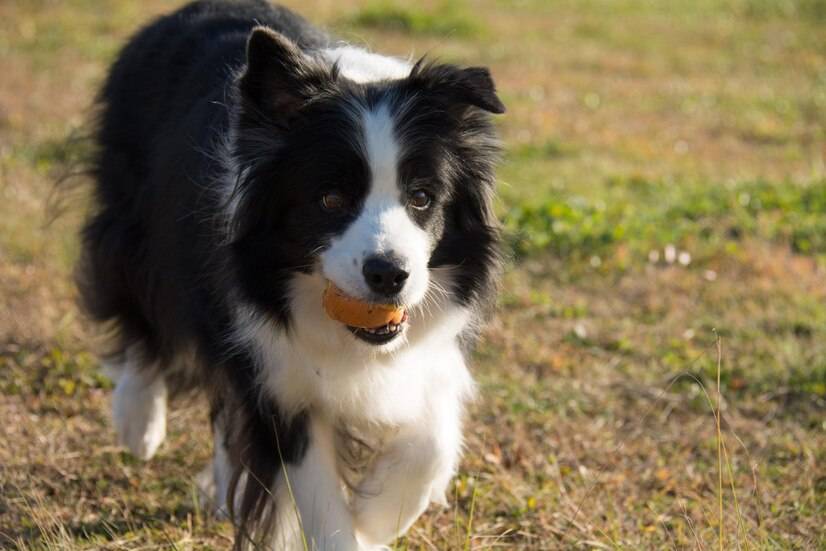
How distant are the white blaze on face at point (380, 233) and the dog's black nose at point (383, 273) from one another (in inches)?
0.6

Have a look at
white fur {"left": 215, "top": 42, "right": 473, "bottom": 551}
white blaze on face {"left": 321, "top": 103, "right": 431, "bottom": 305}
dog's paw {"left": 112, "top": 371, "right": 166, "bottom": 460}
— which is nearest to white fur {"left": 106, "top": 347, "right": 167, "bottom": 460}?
dog's paw {"left": 112, "top": 371, "right": 166, "bottom": 460}

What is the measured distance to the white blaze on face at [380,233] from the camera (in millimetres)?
3314

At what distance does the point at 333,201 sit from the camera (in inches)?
137

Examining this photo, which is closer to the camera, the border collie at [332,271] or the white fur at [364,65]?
the border collie at [332,271]

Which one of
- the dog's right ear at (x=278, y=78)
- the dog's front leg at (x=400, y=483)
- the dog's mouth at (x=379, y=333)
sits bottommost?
the dog's front leg at (x=400, y=483)

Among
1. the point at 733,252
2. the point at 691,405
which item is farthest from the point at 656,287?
the point at 691,405

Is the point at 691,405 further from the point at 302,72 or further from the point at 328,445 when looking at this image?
the point at 302,72

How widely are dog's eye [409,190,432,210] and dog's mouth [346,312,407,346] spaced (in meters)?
0.36

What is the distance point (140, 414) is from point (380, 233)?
186 cm

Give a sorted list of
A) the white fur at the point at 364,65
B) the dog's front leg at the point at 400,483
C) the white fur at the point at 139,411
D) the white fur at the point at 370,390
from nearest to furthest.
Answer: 1. the white fur at the point at 370,390
2. the dog's front leg at the point at 400,483
3. the white fur at the point at 364,65
4. the white fur at the point at 139,411

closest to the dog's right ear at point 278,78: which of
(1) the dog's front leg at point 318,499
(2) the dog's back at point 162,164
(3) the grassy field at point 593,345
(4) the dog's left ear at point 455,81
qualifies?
(4) the dog's left ear at point 455,81

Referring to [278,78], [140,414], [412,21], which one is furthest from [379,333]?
[412,21]

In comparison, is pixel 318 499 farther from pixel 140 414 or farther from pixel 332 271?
pixel 140 414

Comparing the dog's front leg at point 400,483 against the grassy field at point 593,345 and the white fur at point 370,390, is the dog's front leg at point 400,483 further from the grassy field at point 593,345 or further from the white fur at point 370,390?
the grassy field at point 593,345
